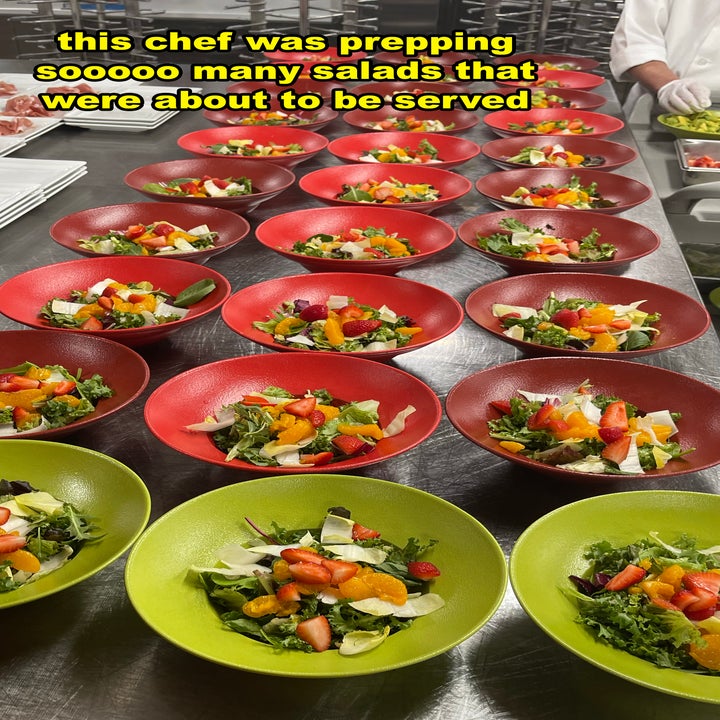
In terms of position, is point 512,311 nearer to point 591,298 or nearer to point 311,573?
point 591,298

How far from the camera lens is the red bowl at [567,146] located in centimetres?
320

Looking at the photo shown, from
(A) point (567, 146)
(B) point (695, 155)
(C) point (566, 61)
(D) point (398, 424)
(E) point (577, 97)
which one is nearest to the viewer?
(D) point (398, 424)

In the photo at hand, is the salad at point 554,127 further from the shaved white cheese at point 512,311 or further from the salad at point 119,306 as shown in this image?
the salad at point 119,306

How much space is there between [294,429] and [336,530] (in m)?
0.26

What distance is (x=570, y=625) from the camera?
3.55 feet

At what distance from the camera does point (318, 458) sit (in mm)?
1400

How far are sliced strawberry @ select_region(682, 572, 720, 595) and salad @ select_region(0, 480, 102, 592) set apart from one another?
80 cm

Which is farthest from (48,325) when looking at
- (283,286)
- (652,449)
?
(652,449)

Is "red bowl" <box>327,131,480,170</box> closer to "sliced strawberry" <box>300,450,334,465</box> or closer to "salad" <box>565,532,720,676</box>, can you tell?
"sliced strawberry" <box>300,450,334,465</box>

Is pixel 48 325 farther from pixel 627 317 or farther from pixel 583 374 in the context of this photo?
pixel 627 317

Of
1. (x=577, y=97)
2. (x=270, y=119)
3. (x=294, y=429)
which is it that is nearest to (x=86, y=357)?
(x=294, y=429)

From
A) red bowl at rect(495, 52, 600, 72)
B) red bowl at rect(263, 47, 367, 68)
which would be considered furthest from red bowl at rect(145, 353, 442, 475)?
red bowl at rect(495, 52, 600, 72)

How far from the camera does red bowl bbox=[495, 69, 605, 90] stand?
4.40 metres

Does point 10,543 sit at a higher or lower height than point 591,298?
higher
